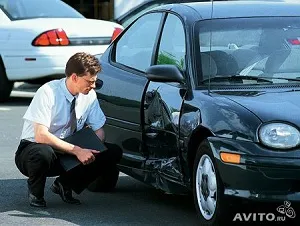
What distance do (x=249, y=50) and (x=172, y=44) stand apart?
2.04 feet

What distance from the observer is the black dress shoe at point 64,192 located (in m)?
7.85

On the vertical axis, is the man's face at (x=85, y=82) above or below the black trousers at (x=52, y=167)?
above

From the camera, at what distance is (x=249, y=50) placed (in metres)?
7.43

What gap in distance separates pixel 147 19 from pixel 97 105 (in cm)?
91

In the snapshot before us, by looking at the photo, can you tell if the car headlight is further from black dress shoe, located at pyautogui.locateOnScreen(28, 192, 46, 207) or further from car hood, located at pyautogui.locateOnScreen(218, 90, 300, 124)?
black dress shoe, located at pyautogui.locateOnScreen(28, 192, 46, 207)

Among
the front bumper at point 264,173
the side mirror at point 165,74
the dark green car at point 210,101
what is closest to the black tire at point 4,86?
the dark green car at point 210,101

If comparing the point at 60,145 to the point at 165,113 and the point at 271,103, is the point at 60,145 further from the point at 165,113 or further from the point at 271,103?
the point at 271,103

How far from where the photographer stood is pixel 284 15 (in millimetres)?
7707

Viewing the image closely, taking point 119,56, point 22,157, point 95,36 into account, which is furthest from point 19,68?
point 22,157

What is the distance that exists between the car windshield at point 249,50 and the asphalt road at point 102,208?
1.02m

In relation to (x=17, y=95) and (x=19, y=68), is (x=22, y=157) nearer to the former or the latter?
(x=19, y=68)

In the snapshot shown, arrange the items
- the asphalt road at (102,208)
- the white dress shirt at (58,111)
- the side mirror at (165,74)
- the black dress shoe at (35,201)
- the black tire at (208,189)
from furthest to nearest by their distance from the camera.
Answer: the black dress shoe at (35,201)
the white dress shirt at (58,111)
the asphalt road at (102,208)
the side mirror at (165,74)
the black tire at (208,189)

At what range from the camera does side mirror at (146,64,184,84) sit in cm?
714

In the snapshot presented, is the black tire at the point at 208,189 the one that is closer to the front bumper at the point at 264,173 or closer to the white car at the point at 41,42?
the front bumper at the point at 264,173
